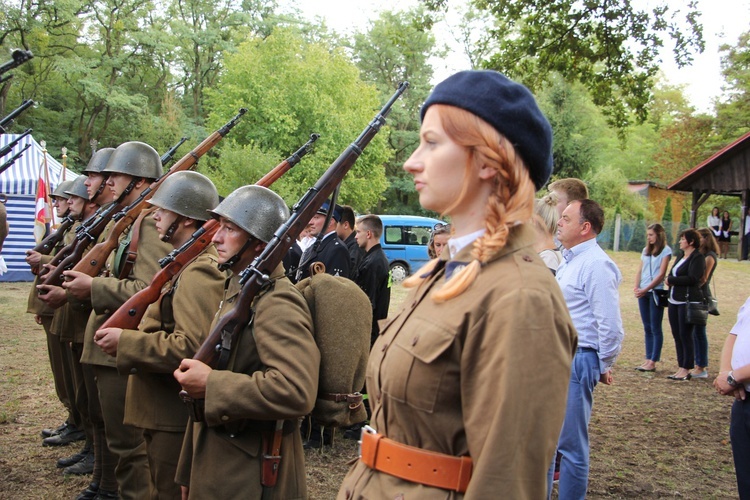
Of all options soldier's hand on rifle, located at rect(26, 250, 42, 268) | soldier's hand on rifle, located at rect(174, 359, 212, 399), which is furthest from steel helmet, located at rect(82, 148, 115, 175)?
soldier's hand on rifle, located at rect(174, 359, 212, 399)

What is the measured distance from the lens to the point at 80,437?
672cm

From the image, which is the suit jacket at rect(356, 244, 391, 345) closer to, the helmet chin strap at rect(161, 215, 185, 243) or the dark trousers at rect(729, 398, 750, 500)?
the helmet chin strap at rect(161, 215, 185, 243)

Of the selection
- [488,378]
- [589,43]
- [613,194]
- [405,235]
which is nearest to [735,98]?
[613,194]

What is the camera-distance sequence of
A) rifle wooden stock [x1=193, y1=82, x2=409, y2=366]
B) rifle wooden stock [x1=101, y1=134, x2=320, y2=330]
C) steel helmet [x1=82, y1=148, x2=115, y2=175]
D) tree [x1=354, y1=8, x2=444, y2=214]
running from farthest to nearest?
tree [x1=354, y1=8, x2=444, y2=214], steel helmet [x1=82, y1=148, x2=115, y2=175], rifle wooden stock [x1=101, y1=134, x2=320, y2=330], rifle wooden stock [x1=193, y1=82, x2=409, y2=366]

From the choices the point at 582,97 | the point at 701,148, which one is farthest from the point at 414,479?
the point at 701,148

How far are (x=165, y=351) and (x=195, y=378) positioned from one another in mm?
648

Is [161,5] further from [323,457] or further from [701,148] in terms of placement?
[323,457]

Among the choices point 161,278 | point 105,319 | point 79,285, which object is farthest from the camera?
point 79,285

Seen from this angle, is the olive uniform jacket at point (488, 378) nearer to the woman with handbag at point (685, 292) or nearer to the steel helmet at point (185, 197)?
the steel helmet at point (185, 197)

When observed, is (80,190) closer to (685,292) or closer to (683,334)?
(685,292)

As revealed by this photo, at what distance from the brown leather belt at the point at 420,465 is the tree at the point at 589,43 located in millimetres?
9271

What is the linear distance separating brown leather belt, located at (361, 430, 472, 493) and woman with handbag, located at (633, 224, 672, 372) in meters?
9.56

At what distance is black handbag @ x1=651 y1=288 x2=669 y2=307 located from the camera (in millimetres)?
10414

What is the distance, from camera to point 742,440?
383 cm
